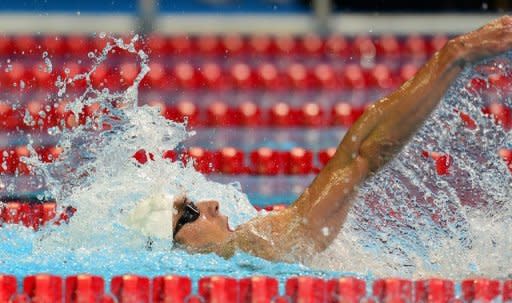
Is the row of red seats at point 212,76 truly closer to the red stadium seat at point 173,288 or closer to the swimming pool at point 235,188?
the swimming pool at point 235,188

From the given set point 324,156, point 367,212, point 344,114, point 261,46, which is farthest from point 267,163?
point 367,212

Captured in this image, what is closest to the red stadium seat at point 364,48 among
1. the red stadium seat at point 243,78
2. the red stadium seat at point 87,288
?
the red stadium seat at point 243,78

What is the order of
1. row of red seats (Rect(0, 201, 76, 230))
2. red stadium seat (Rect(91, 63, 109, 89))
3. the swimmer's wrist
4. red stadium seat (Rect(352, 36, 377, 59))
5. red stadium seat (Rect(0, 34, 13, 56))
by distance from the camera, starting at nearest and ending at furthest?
the swimmer's wrist → row of red seats (Rect(0, 201, 76, 230)) → red stadium seat (Rect(91, 63, 109, 89)) → red stadium seat (Rect(0, 34, 13, 56)) → red stadium seat (Rect(352, 36, 377, 59))

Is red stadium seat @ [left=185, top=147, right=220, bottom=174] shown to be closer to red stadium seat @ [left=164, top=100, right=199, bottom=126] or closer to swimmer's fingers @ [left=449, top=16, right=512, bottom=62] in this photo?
red stadium seat @ [left=164, top=100, right=199, bottom=126]

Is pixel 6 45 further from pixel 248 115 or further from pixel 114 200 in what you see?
pixel 114 200

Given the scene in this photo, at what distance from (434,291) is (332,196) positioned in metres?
0.42

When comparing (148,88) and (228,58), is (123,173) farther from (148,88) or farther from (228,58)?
(228,58)

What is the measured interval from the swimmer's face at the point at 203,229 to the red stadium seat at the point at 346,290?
411 mm

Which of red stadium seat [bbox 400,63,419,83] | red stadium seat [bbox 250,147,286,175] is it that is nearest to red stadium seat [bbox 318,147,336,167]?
red stadium seat [bbox 250,147,286,175]

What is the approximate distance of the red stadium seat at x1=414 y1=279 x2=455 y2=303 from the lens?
293cm

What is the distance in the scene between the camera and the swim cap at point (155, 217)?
3414 mm

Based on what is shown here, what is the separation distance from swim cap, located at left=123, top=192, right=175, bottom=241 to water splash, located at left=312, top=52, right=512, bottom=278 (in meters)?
0.50

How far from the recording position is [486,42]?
9.22 ft

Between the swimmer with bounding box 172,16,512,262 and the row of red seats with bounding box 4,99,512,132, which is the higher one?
the row of red seats with bounding box 4,99,512,132
